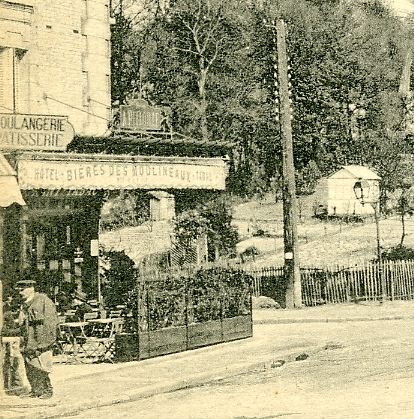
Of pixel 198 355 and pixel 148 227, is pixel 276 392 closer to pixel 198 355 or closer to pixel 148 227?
pixel 198 355

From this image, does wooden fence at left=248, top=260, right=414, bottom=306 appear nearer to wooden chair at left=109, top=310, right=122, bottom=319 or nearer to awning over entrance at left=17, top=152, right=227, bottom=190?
awning over entrance at left=17, top=152, right=227, bottom=190

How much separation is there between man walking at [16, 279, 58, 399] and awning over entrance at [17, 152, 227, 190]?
127 inches

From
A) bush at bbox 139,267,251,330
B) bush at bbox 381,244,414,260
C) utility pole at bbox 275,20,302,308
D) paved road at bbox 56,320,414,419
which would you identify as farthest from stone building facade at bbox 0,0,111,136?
bush at bbox 381,244,414,260

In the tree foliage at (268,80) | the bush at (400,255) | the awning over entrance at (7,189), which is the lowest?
the bush at (400,255)

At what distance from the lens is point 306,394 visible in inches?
373

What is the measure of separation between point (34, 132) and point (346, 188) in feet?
124

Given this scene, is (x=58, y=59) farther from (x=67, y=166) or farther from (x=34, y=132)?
(x=34, y=132)

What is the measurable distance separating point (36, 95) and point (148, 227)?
44.6 feet

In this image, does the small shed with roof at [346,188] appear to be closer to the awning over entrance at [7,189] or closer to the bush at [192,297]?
the bush at [192,297]

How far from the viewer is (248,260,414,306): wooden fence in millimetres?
22578

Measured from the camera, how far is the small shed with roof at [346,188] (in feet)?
154

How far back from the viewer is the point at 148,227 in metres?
31.1

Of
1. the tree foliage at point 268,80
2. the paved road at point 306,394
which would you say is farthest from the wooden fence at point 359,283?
the tree foliage at point 268,80

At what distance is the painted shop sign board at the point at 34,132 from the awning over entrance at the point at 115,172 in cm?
17
